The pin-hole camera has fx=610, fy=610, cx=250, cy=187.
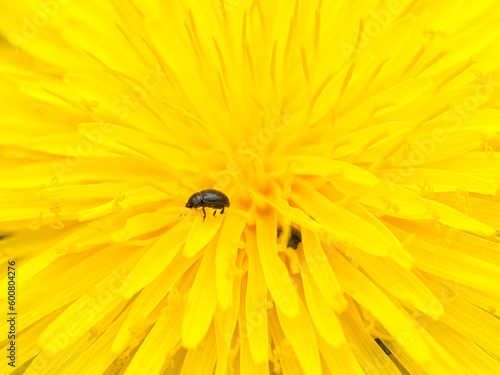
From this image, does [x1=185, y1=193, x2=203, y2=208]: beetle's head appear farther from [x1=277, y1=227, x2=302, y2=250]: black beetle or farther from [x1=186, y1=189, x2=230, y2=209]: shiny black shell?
[x1=277, y1=227, x2=302, y2=250]: black beetle

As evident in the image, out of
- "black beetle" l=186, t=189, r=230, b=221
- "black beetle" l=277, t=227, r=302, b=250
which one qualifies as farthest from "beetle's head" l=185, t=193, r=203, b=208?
"black beetle" l=277, t=227, r=302, b=250

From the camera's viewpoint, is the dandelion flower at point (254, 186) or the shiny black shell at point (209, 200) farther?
the shiny black shell at point (209, 200)

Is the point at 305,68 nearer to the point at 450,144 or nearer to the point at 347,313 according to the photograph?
the point at 450,144

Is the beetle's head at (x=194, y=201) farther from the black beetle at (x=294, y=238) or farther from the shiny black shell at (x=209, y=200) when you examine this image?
the black beetle at (x=294, y=238)

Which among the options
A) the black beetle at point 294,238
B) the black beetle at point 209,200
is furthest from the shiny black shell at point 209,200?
the black beetle at point 294,238

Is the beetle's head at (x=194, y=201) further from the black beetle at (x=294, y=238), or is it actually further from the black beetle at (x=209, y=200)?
the black beetle at (x=294, y=238)

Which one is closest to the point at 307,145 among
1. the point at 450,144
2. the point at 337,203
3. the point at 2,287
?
the point at 337,203

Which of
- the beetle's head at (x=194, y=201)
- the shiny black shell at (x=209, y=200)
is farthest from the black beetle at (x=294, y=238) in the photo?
the beetle's head at (x=194, y=201)
